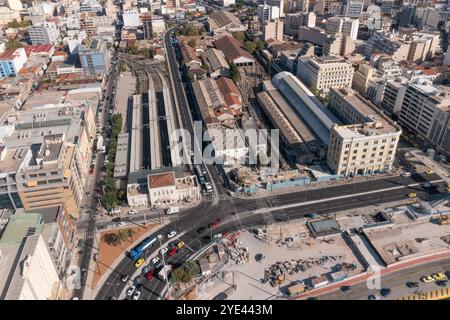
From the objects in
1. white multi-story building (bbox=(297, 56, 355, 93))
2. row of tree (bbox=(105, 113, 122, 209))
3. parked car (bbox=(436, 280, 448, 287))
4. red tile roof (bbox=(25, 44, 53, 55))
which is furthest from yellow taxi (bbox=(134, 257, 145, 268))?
red tile roof (bbox=(25, 44, 53, 55))

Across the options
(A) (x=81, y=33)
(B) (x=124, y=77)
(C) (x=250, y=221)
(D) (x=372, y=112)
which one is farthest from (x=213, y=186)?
(A) (x=81, y=33)

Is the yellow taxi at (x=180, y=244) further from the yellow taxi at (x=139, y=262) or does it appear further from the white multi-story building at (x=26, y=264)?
the white multi-story building at (x=26, y=264)

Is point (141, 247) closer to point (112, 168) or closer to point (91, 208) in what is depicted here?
point (91, 208)

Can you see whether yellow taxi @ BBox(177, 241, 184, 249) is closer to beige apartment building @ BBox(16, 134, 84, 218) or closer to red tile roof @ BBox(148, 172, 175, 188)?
red tile roof @ BBox(148, 172, 175, 188)

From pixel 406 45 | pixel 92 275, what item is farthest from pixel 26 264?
pixel 406 45

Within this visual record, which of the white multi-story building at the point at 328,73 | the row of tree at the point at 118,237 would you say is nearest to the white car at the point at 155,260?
the row of tree at the point at 118,237
